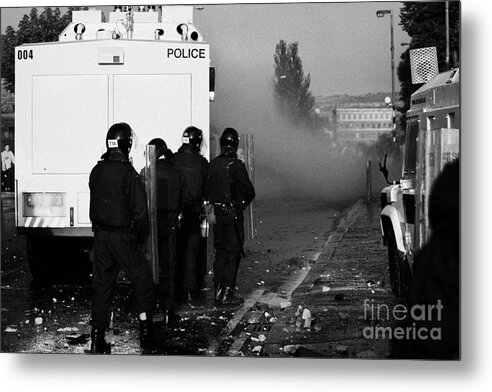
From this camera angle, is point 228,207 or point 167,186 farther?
point 167,186

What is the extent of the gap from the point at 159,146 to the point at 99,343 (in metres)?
1.57

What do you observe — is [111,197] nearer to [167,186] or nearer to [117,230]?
[117,230]

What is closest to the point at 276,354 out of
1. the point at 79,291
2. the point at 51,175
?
the point at 79,291

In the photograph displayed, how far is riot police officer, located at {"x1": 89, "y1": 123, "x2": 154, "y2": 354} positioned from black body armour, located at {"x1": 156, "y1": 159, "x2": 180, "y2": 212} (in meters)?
0.39

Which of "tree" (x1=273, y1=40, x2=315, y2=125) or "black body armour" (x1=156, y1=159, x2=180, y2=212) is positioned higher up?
"tree" (x1=273, y1=40, x2=315, y2=125)

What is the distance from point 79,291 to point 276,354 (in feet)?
5.36

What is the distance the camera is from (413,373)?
790 centimetres

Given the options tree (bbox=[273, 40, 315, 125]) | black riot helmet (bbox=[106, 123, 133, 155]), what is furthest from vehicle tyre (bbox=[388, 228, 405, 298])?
black riot helmet (bbox=[106, 123, 133, 155])

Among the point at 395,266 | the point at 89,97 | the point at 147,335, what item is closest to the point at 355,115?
the point at 395,266

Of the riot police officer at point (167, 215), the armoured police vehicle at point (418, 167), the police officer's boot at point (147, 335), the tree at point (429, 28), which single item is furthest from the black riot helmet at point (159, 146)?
the tree at point (429, 28)

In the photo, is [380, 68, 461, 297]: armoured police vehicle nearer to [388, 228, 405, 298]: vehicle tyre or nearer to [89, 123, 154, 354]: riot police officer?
[388, 228, 405, 298]: vehicle tyre

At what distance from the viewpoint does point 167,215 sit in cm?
860

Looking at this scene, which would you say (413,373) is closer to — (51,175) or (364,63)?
(364,63)

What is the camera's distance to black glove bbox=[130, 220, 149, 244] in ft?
26.0
